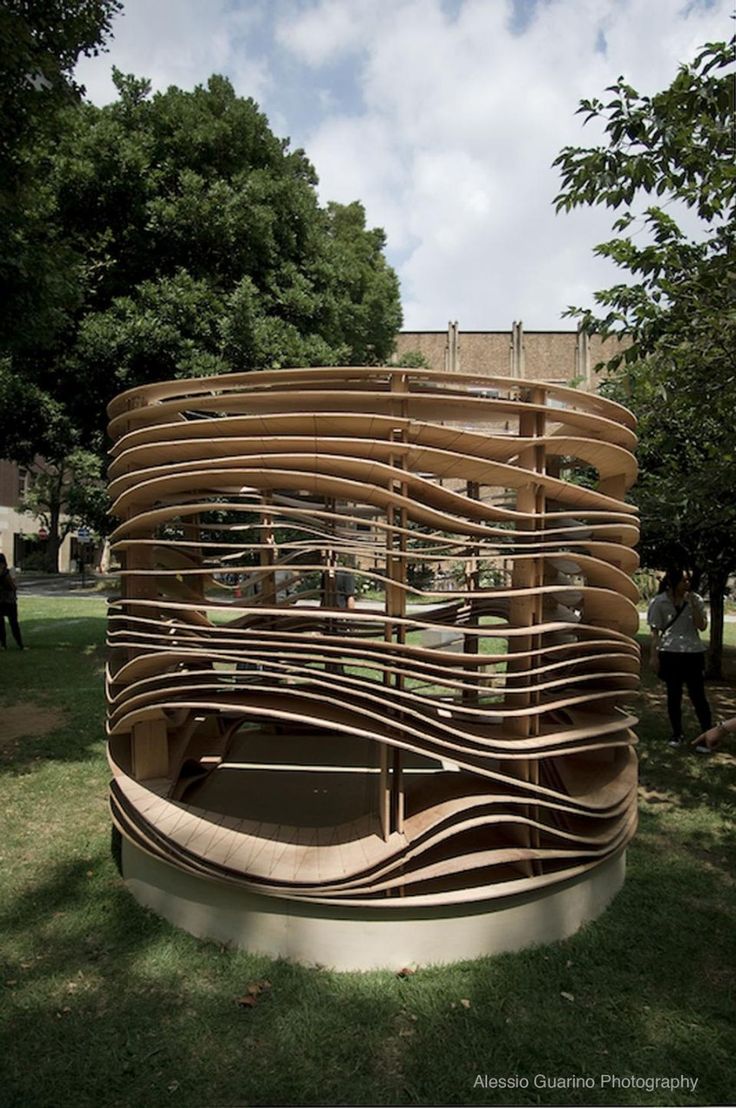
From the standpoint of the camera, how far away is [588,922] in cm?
363

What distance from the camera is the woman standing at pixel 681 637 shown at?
22.1 feet

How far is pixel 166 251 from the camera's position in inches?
412

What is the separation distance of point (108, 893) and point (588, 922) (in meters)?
2.63

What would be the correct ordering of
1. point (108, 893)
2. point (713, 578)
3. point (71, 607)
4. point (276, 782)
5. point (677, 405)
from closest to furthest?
1. point (108, 893)
2. point (276, 782)
3. point (677, 405)
4. point (713, 578)
5. point (71, 607)

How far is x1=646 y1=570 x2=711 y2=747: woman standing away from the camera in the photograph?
6.73m

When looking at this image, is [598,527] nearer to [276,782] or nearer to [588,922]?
[588,922]

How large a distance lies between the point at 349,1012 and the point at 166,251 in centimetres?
1034

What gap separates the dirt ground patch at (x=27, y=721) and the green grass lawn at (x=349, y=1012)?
126 inches

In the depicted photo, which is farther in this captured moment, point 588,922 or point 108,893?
point 108,893

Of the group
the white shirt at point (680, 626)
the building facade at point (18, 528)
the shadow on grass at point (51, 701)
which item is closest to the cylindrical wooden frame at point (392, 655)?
the white shirt at point (680, 626)

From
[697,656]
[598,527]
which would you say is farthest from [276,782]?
[697,656]

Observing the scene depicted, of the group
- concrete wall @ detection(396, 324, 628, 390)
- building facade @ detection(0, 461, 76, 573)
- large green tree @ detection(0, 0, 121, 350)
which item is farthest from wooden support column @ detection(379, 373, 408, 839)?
building facade @ detection(0, 461, 76, 573)

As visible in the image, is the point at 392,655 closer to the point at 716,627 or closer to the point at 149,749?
the point at 149,749

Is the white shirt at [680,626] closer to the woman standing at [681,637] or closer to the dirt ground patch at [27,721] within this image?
the woman standing at [681,637]
